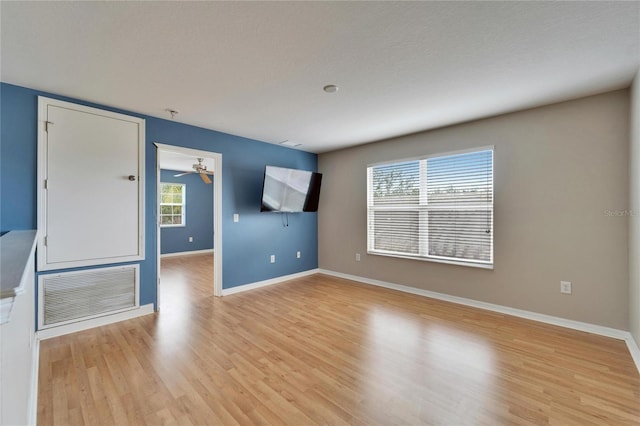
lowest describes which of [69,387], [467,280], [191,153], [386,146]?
[69,387]

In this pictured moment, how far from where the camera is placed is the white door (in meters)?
2.67

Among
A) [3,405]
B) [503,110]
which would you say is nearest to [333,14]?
[3,405]

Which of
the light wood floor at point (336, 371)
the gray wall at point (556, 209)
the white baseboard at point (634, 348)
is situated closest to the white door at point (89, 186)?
the light wood floor at point (336, 371)

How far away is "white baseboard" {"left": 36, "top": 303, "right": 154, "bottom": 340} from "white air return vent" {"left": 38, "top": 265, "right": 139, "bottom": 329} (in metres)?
0.04

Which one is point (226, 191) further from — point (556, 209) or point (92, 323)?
point (556, 209)

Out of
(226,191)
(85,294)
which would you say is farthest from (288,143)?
(85,294)

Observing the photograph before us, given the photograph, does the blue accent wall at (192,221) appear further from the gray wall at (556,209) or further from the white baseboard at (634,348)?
the white baseboard at (634,348)

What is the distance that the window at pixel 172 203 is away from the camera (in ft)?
25.1

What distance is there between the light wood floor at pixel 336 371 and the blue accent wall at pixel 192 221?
486 centimetres

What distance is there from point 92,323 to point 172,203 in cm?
546

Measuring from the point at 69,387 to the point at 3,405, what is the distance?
1.46 m

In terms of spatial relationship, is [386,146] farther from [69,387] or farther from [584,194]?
[69,387]

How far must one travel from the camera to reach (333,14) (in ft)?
5.24

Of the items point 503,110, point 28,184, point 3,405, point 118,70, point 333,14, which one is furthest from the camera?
point 503,110
